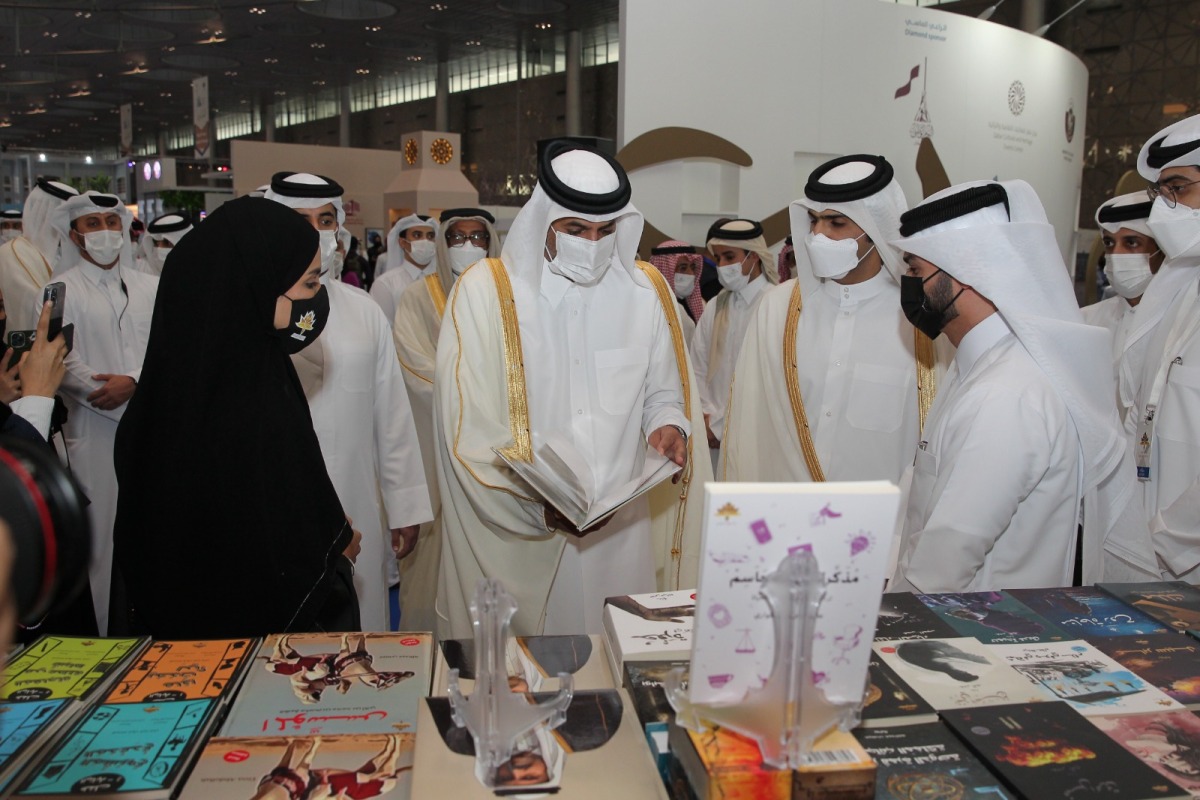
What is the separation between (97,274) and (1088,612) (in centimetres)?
481

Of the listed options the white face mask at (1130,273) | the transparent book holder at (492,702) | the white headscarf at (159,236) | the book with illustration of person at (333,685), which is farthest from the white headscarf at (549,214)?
the white headscarf at (159,236)

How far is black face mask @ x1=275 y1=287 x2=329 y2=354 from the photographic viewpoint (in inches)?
82.3

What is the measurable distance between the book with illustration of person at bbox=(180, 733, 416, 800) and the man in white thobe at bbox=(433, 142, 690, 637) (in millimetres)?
1259

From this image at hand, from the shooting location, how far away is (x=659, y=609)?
64.6 inches

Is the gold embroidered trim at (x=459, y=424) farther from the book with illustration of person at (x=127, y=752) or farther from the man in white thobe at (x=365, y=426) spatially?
the book with illustration of person at (x=127, y=752)

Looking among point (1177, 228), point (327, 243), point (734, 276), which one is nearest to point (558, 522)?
point (327, 243)

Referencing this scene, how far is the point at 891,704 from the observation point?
1.26 metres

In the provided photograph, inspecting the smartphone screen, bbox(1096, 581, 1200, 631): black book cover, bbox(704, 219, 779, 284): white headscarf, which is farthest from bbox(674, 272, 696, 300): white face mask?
bbox(1096, 581, 1200, 631): black book cover

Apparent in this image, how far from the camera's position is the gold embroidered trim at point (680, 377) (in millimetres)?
2879

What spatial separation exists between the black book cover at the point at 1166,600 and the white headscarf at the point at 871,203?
4.46 feet

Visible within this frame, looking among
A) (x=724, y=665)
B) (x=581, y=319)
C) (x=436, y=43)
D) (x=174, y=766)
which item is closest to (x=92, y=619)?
(x=581, y=319)

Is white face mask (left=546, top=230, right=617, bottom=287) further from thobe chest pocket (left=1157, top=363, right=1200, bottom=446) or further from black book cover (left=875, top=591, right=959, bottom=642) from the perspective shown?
thobe chest pocket (left=1157, top=363, right=1200, bottom=446)

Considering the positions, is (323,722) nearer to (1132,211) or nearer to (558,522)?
(558,522)

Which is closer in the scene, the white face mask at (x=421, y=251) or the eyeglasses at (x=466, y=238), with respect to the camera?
the eyeglasses at (x=466, y=238)
